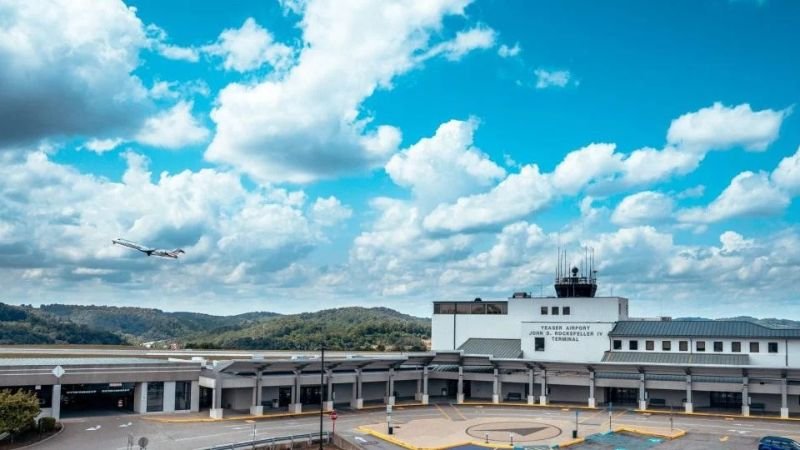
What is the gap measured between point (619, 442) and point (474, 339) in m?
42.6

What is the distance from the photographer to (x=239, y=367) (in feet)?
251

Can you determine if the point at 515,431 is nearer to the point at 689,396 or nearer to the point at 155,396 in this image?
the point at 689,396

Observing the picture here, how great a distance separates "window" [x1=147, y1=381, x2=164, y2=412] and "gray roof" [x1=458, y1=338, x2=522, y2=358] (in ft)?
134

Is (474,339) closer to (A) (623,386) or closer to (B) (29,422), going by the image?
(A) (623,386)

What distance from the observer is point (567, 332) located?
3792 inches

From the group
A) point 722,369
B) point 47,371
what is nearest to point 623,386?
point 722,369

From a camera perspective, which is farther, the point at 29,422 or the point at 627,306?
the point at 627,306

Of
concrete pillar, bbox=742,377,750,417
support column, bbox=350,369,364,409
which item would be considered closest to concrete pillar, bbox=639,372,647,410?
concrete pillar, bbox=742,377,750,417

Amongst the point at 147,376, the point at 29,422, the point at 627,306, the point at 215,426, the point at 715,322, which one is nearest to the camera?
the point at 29,422

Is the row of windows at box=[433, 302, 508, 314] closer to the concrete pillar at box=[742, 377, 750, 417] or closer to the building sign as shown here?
the building sign

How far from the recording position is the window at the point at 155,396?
75.8 meters

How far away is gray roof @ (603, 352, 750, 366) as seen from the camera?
84244mm

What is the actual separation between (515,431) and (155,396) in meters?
38.0

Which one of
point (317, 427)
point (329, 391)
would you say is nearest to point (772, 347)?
point (329, 391)
